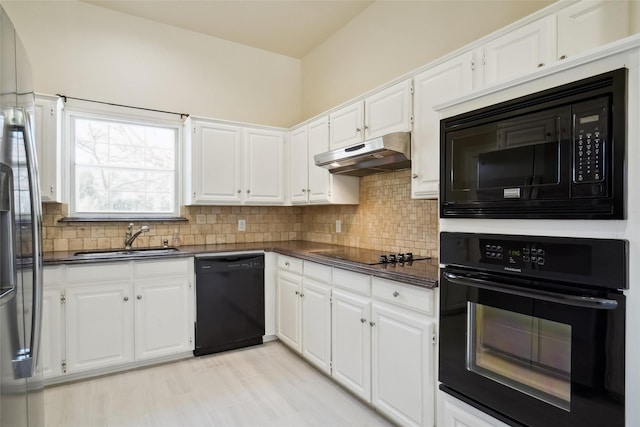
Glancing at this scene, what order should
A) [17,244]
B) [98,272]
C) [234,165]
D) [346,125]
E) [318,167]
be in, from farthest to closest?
[234,165], [318,167], [346,125], [98,272], [17,244]

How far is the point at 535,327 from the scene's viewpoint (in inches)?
49.9

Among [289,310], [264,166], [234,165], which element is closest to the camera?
[289,310]

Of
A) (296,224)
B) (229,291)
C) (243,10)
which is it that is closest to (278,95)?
(243,10)

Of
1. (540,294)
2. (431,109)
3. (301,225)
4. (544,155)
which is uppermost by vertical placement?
(431,109)

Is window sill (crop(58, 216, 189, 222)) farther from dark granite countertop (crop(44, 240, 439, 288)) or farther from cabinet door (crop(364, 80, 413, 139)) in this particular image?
cabinet door (crop(364, 80, 413, 139))

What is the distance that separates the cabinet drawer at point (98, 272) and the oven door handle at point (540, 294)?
2.40 m

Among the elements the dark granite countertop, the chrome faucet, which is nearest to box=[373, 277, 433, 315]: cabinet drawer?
the dark granite countertop

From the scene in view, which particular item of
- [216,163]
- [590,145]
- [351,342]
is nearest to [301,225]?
[216,163]

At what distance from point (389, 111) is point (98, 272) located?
96.0 inches

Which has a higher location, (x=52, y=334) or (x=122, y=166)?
(x=122, y=166)

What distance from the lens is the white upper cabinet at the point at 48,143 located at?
2635 mm

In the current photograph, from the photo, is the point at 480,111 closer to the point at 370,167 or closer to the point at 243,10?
the point at 370,167

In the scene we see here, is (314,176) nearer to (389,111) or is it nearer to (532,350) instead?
(389,111)

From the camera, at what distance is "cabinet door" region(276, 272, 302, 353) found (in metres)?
2.95
